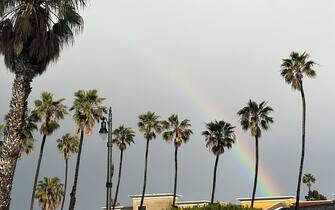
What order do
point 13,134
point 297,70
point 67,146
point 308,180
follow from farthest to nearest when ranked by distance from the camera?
1. point 308,180
2. point 67,146
3. point 297,70
4. point 13,134

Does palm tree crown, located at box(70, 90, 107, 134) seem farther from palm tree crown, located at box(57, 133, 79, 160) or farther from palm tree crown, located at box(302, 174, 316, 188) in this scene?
palm tree crown, located at box(302, 174, 316, 188)

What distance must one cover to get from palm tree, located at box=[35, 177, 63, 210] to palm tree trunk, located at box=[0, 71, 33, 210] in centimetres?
5760

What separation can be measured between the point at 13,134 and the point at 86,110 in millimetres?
34542

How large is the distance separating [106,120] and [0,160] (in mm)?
4558

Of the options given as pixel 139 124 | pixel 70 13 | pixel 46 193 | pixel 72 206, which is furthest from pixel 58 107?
pixel 70 13

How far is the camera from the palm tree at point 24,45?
56.4ft

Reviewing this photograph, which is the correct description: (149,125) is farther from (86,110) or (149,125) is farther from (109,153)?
(109,153)

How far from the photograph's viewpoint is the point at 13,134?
17.1 meters

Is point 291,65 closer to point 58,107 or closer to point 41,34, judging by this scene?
point 58,107

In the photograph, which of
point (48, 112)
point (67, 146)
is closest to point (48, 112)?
point (48, 112)

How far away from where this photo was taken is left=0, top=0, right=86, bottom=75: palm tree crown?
18.1 m

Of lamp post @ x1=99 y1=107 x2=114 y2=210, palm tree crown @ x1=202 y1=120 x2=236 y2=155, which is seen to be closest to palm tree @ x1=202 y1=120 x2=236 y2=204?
palm tree crown @ x1=202 y1=120 x2=236 y2=155

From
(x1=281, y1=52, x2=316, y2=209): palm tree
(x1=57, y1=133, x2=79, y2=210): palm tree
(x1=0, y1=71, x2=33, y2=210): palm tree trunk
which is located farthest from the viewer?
(x1=57, y1=133, x2=79, y2=210): palm tree

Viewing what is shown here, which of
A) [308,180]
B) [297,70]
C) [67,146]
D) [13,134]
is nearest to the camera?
[13,134]
